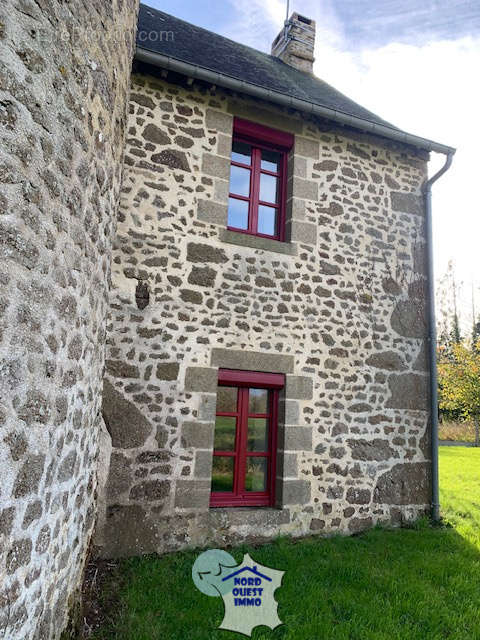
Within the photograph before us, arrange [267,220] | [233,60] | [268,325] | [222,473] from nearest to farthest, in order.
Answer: [222,473]
[268,325]
[267,220]
[233,60]

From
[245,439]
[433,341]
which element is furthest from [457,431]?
[245,439]

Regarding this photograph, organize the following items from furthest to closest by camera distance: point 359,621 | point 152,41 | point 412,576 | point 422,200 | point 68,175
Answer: point 422,200 → point 152,41 → point 412,576 → point 359,621 → point 68,175

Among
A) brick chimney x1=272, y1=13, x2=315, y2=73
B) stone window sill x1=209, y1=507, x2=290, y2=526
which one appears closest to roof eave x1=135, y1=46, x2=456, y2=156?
brick chimney x1=272, y1=13, x2=315, y2=73

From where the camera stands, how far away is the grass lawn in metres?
3.00

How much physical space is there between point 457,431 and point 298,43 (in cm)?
1703

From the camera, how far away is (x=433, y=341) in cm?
589

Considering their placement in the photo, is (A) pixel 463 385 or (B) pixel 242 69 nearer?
(B) pixel 242 69

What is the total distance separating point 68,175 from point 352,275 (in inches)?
156

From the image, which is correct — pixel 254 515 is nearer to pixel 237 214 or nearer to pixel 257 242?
pixel 257 242

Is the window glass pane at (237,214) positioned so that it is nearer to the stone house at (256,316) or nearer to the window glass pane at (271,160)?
the stone house at (256,316)

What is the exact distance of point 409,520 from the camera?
5.43 m

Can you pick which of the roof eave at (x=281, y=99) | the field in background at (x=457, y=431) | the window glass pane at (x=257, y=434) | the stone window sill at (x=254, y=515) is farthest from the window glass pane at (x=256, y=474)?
the field in background at (x=457, y=431)

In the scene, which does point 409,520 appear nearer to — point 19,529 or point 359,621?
point 359,621

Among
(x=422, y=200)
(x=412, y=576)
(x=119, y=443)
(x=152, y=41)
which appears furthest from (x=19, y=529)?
(x=422, y=200)
